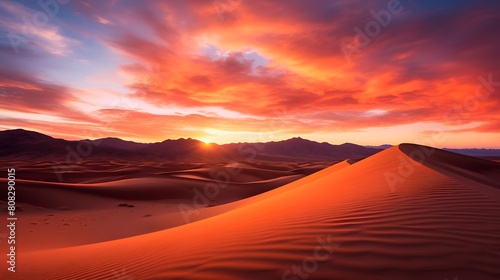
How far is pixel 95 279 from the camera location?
3775 mm

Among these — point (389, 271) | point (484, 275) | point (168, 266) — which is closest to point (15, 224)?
point (168, 266)

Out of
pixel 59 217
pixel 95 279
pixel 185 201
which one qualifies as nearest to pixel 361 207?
pixel 95 279

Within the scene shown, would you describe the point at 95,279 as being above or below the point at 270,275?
below

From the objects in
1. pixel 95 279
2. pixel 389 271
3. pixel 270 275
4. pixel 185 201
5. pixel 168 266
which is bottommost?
pixel 185 201

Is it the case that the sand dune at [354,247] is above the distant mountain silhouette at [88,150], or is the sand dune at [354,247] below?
below

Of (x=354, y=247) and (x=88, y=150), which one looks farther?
(x=88, y=150)

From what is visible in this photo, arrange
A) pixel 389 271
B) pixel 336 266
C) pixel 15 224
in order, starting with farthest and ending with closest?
pixel 15 224 → pixel 336 266 → pixel 389 271

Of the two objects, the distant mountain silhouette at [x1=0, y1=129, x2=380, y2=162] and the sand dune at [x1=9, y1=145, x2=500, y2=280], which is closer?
the sand dune at [x1=9, y1=145, x2=500, y2=280]

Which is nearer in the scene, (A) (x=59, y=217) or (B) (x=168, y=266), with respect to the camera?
(B) (x=168, y=266)

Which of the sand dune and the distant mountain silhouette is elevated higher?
the distant mountain silhouette

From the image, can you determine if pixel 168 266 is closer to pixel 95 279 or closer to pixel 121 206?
pixel 95 279

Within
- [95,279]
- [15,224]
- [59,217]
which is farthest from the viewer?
[59,217]

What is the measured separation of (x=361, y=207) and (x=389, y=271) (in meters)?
1.92

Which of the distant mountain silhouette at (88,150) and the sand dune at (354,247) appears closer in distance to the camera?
the sand dune at (354,247)
